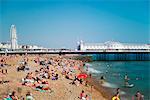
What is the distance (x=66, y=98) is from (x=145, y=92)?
7925 mm

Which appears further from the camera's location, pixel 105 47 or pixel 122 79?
pixel 105 47

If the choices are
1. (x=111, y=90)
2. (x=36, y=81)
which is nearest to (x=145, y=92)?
(x=111, y=90)

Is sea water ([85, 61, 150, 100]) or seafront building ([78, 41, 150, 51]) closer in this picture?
sea water ([85, 61, 150, 100])

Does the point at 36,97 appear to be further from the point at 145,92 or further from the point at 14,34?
the point at 14,34

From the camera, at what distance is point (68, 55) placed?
215ft

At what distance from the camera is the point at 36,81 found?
15.5 metres

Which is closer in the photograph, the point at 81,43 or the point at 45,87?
the point at 45,87

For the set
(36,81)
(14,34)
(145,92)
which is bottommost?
(145,92)

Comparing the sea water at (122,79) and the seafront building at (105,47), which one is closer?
the sea water at (122,79)

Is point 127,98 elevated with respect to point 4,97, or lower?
lower

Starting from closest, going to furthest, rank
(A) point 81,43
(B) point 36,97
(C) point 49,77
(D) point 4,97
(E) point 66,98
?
(D) point 4,97 → (B) point 36,97 → (E) point 66,98 → (C) point 49,77 → (A) point 81,43

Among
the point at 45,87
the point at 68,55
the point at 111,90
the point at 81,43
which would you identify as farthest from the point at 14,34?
the point at 45,87

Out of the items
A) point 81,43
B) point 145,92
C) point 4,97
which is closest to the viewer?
point 4,97

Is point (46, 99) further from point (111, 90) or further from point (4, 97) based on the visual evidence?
point (111, 90)
